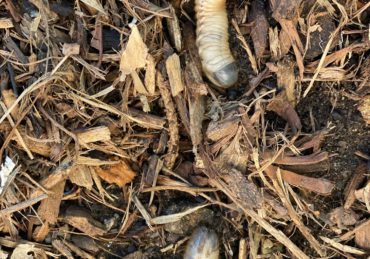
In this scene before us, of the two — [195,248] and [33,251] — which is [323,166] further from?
[33,251]

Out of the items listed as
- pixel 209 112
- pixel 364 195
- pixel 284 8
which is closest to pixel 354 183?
pixel 364 195

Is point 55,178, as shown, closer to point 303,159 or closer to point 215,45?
point 215,45

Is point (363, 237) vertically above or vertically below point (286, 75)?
below

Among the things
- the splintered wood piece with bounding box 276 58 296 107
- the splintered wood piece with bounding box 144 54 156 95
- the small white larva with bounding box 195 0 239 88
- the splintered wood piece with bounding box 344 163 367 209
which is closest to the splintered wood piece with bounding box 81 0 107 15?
the splintered wood piece with bounding box 144 54 156 95

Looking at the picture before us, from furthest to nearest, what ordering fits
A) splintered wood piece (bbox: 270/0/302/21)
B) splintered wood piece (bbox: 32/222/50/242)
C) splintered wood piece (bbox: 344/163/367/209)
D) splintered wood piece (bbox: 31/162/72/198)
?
splintered wood piece (bbox: 32/222/50/242) → splintered wood piece (bbox: 31/162/72/198) → splintered wood piece (bbox: 344/163/367/209) → splintered wood piece (bbox: 270/0/302/21)

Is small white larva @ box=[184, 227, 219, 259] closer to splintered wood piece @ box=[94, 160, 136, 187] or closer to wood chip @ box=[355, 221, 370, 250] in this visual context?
splintered wood piece @ box=[94, 160, 136, 187]

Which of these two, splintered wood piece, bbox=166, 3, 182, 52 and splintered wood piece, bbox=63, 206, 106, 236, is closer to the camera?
splintered wood piece, bbox=166, 3, 182, 52

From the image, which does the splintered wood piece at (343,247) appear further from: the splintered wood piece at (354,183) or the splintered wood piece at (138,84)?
the splintered wood piece at (138,84)

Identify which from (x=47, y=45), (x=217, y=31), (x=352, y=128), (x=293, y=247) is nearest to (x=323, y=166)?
(x=352, y=128)
